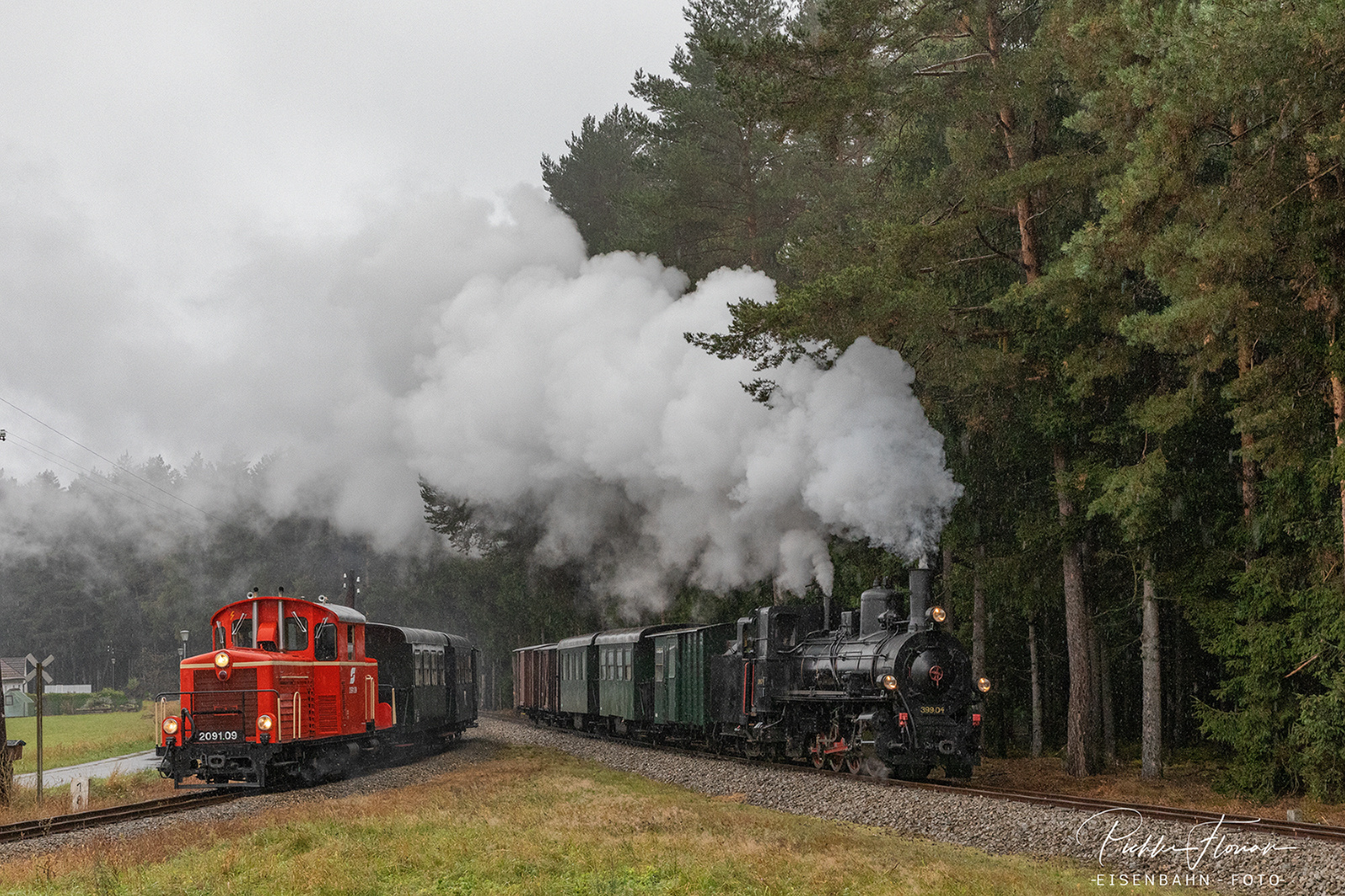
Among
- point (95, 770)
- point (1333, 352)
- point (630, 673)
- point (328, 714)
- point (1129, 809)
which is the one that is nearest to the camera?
point (1129, 809)

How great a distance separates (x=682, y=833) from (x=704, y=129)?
1140 inches

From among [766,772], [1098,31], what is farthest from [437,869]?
[1098,31]

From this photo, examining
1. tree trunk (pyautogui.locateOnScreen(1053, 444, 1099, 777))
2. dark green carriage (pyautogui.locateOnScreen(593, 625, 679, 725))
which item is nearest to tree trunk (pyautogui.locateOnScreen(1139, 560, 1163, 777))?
tree trunk (pyautogui.locateOnScreen(1053, 444, 1099, 777))

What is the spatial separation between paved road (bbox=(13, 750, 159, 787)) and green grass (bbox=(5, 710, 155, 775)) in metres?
0.70

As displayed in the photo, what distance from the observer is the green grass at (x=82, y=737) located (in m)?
33.9

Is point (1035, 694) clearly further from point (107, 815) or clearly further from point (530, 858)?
point (107, 815)

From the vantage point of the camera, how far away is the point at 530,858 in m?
11.0

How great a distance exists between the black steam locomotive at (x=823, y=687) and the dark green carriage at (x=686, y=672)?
0.03m

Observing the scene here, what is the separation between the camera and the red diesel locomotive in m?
18.0

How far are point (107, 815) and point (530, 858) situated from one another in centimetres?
846

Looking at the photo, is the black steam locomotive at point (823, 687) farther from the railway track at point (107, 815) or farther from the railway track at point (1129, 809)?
the railway track at point (107, 815)

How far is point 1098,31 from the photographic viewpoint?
58.0ft
